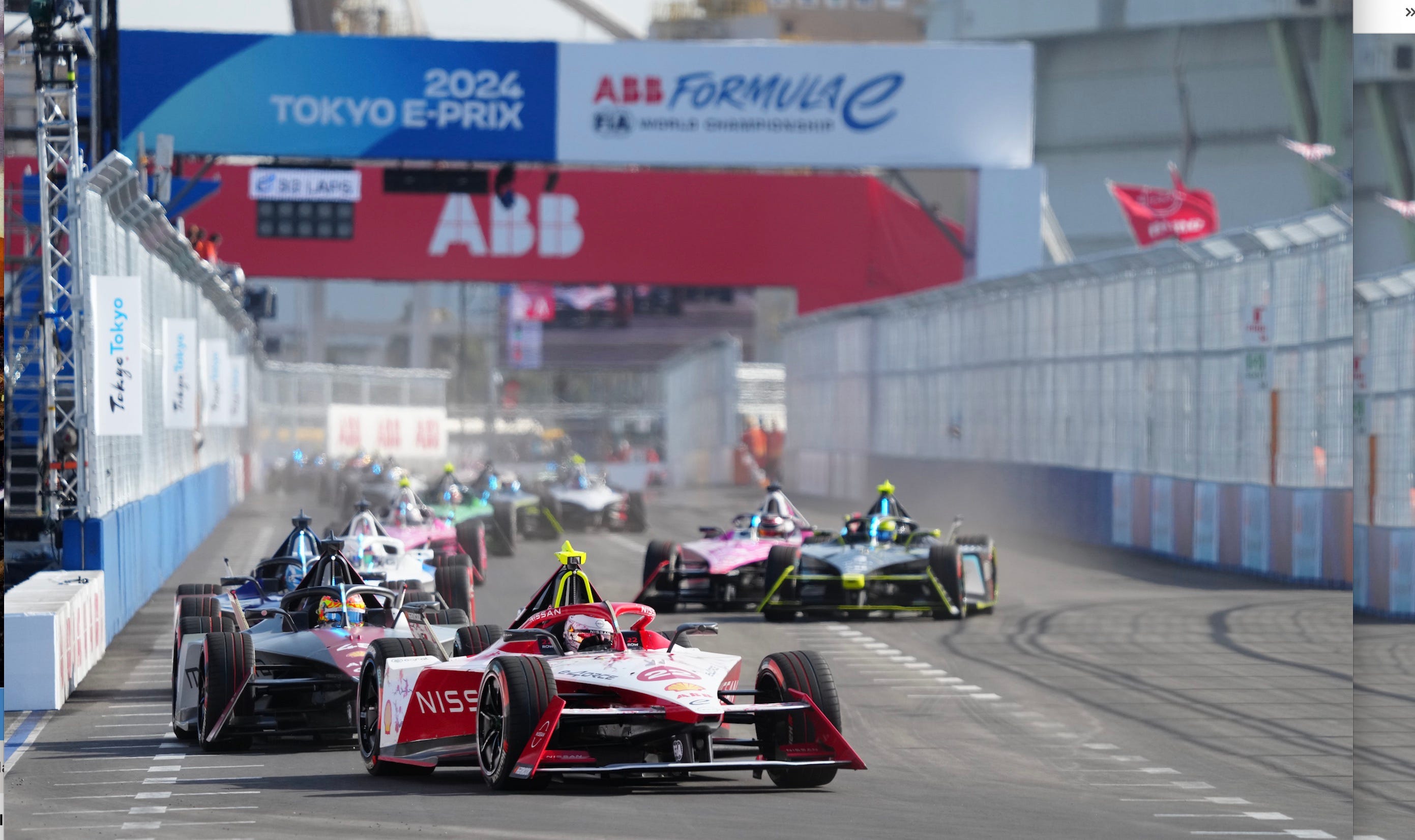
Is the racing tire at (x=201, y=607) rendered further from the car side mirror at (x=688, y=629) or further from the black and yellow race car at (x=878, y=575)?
the black and yellow race car at (x=878, y=575)

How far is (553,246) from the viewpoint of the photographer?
155 ft

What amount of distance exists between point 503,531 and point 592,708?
1849 centimetres

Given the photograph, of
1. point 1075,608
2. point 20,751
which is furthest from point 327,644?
point 1075,608

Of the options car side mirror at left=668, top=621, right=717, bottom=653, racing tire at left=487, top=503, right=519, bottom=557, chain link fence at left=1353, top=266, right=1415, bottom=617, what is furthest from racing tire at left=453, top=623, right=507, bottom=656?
racing tire at left=487, top=503, right=519, bottom=557

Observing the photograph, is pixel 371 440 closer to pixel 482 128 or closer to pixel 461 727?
pixel 482 128

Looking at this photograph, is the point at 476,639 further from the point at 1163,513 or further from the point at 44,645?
the point at 1163,513

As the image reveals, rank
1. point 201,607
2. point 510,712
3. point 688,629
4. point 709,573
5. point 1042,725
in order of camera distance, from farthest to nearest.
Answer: point 709,573, point 201,607, point 1042,725, point 688,629, point 510,712

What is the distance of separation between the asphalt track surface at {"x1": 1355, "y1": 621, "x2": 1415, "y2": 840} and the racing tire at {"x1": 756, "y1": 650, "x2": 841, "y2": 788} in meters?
2.57

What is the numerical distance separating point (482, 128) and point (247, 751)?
33092 mm

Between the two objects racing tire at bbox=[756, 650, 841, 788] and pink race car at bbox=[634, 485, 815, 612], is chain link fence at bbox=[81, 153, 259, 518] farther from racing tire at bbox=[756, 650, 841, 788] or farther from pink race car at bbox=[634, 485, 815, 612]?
racing tire at bbox=[756, 650, 841, 788]

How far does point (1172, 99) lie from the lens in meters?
78.8

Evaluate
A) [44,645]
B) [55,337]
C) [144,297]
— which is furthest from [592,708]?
[144,297]

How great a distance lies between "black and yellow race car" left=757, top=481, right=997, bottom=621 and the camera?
1891 cm

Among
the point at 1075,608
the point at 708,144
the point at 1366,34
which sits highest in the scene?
the point at 708,144
